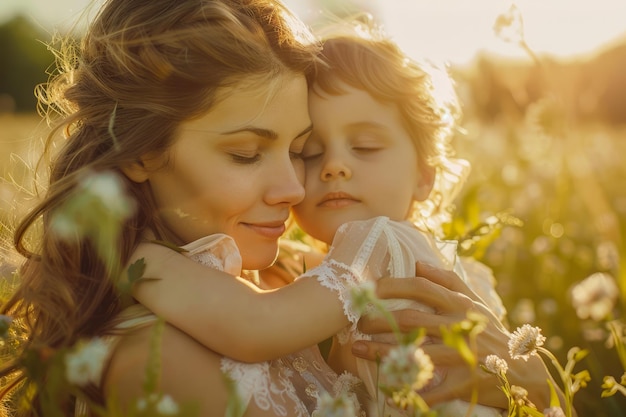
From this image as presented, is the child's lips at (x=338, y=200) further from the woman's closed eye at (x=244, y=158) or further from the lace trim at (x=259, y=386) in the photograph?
the lace trim at (x=259, y=386)

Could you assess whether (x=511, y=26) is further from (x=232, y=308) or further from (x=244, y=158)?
(x=232, y=308)

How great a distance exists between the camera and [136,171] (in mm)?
2283

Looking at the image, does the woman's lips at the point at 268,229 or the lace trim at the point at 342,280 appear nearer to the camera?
the lace trim at the point at 342,280

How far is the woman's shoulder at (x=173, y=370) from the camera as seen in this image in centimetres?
185

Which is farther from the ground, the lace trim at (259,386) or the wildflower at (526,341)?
the wildflower at (526,341)

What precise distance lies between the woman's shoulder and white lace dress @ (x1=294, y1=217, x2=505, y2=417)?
377 mm

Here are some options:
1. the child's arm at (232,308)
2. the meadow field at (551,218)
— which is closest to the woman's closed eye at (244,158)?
the child's arm at (232,308)

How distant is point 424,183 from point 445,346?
3.43ft

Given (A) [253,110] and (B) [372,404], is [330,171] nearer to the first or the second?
(A) [253,110]

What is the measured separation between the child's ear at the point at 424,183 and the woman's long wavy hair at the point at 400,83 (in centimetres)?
3

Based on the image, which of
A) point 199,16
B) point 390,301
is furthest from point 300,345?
point 199,16

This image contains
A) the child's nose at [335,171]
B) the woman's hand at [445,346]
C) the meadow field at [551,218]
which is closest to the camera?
the woman's hand at [445,346]

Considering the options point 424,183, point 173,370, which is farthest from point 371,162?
point 173,370

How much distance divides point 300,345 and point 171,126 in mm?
787
